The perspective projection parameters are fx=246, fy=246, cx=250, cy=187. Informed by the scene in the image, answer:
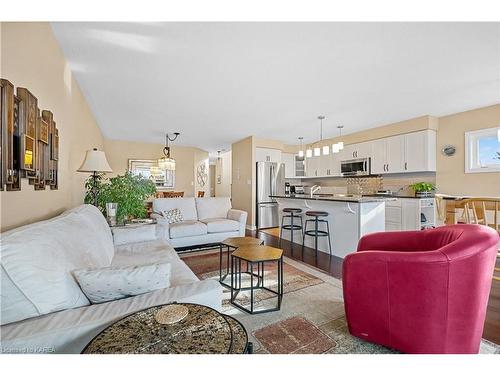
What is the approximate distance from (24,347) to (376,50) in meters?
3.07

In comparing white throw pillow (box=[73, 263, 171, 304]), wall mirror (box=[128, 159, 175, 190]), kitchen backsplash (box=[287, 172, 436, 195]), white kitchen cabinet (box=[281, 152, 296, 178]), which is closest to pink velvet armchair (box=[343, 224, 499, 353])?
white throw pillow (box=[73, 263, 171, 304])

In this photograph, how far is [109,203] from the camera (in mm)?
3125

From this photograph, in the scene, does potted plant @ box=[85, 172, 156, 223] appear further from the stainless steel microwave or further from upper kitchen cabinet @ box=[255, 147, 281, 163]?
the stainless steel microwave

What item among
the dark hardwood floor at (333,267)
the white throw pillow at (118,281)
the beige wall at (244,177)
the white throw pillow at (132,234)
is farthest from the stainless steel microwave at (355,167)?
the white throw pillow at (118,281)

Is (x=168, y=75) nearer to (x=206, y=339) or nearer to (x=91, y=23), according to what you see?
(x=91, y=23)

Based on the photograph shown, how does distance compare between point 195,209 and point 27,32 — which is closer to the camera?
point 27,32

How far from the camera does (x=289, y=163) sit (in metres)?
7.14

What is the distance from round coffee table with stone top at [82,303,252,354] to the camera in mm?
836

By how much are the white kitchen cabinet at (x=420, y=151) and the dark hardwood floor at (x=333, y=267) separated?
73.2 inches

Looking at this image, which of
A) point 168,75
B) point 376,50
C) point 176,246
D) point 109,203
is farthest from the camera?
point 176,246

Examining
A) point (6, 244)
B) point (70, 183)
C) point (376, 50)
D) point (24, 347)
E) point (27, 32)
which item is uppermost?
point (376, 50)

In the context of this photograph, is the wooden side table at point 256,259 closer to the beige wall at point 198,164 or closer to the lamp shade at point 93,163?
the lamp shade at point 93,163

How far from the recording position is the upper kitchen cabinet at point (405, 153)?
4508 mm
